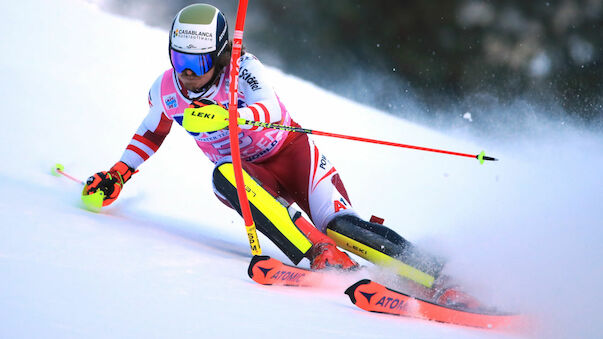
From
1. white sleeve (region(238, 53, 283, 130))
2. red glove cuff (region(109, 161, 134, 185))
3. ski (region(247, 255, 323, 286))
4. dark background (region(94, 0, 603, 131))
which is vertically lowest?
ski (region(247, 255, 323, 286))

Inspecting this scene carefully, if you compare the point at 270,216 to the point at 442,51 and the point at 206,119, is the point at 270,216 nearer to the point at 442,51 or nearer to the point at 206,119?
the point at 206,119

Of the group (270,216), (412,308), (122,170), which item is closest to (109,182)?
(122,170)

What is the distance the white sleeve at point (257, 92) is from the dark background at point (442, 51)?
6.06m

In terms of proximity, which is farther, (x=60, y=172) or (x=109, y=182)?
(x=60, y=172)

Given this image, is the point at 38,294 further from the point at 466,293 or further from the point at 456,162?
the point at 456,162

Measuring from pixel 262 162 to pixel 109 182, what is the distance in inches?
28.0

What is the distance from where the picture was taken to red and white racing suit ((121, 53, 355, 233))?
2.67 m

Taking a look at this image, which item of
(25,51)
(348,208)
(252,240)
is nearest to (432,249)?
(348,208)

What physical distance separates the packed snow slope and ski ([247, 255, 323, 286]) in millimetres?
42

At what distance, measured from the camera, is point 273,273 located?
202 cm

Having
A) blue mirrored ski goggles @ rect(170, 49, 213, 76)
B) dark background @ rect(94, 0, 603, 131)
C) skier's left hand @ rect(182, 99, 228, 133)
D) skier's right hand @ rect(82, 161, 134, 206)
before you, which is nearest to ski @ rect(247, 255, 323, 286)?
skier's left hand @ rect(182, 99, 228, 133)

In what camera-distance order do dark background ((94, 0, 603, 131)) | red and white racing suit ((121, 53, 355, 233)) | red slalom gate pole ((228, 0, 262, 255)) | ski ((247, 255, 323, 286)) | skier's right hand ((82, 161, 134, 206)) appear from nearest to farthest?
ski ((247, 255, 323, 286)) → red slalom gate pole ((228, 0, 262, 255)) → red and white racing suit ((121, 53, 355, 233)) → skier's right hand ((82, 161, 134, 206)) → dark background ((94, 0, 603, 131))

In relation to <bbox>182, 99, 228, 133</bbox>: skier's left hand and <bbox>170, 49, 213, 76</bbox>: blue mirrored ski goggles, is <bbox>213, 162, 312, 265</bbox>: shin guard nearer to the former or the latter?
<bbox>182, 99, 228, 133</bbox>: skier's left hand

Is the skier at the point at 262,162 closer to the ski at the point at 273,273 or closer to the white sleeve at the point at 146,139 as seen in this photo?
the white sleeve at the point at 146,139
